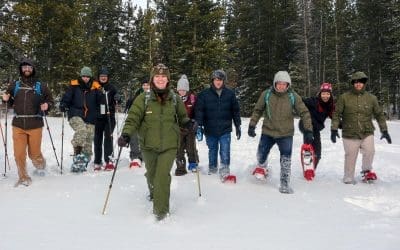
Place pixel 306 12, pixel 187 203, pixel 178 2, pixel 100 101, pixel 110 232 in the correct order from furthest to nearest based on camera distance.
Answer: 1. pixel 306 12
2. pixel 178 2
3. pixel 100 101
4. pixel 187 203
5. pixel 110 232

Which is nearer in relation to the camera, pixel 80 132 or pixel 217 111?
pixel 217 111

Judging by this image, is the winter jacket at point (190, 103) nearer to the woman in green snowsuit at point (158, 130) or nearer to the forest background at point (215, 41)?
the woman in green snowsuit at point (158, 130)

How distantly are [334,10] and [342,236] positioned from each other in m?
41.0

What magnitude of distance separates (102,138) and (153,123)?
13.6ft

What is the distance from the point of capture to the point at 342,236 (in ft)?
18.7

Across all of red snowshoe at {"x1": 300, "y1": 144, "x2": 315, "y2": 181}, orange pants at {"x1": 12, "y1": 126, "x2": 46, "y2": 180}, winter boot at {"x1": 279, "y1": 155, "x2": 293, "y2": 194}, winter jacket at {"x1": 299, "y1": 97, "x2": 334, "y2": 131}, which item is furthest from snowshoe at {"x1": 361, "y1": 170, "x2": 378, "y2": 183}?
orange pants at {"x1": 12, "y1": 126, "x2": 46, "y2": 180}

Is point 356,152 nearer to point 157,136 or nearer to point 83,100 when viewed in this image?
point 157,136

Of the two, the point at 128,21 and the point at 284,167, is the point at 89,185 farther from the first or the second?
the point at 128,21

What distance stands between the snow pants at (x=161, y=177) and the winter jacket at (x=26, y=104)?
331 cm

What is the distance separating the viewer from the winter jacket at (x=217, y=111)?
8625 mm

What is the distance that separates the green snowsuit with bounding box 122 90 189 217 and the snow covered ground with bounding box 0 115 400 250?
1.30 feet

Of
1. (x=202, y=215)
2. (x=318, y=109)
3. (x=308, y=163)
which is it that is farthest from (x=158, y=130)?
(x=318, y=109)

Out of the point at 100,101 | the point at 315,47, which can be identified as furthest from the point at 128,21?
the point at 100,101

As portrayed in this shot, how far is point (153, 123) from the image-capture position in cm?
622
